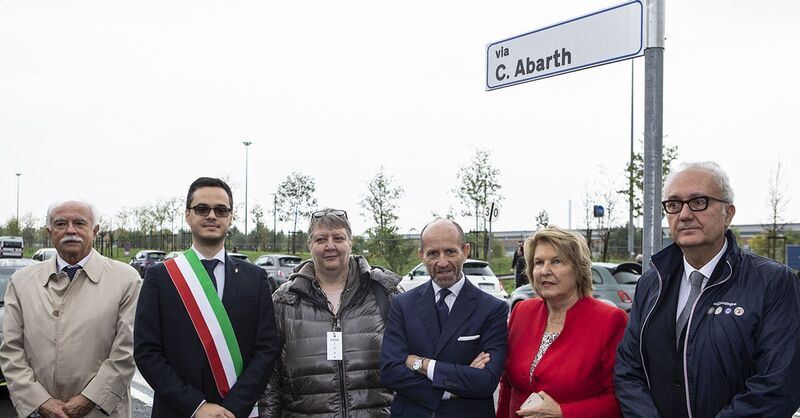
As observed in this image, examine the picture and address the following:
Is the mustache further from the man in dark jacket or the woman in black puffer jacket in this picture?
the man in dark jacket

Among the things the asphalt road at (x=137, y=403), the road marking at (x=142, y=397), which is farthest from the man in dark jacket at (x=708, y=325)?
the road marking at (x=142, y=397)

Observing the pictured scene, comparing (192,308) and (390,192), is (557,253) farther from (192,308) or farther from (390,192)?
(390,192)

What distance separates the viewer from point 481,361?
10.3 ft

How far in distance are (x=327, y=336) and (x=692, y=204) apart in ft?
6.07

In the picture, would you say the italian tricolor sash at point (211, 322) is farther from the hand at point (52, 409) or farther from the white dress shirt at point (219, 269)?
the hand at point (52, 409)

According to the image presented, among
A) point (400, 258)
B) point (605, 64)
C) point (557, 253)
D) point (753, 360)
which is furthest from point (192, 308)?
point (400, 258)

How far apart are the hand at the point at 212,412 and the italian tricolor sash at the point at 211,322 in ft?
0.33

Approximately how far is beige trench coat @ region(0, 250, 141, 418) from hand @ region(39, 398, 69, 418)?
0.03 meters

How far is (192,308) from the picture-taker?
3188 mm

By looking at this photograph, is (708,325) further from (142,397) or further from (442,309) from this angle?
(142,397)

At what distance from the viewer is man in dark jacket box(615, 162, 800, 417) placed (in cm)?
248

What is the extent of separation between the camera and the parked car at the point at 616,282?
1142cm

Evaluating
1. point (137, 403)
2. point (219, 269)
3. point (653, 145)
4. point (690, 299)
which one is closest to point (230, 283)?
point (219, 269)

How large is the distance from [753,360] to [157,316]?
2.59 meters
